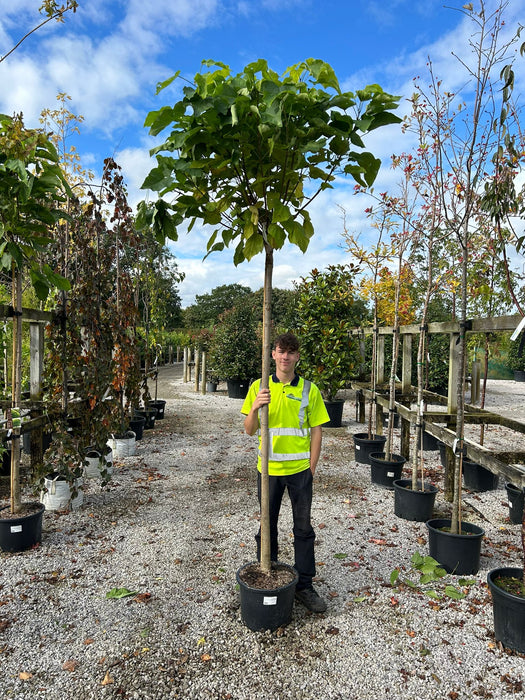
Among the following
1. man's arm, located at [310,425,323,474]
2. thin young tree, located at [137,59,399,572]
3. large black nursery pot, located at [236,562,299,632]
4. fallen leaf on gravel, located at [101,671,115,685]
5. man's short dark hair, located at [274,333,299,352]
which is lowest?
fallen leaf on gravel, located at [101,671,115,685]

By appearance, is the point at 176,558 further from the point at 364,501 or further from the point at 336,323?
the point at 336,323

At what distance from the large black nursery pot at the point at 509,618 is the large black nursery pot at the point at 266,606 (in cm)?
110

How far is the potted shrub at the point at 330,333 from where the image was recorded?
8570 mm

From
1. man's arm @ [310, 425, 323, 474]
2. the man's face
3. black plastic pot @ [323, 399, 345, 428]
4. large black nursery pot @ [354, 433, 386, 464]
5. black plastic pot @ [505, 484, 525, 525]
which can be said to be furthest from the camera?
black plastic pot @ [323, 399, 345, 428]

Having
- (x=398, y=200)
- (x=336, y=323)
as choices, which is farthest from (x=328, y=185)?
(x=336, y=323)

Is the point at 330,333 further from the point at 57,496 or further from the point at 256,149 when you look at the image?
the point at 256,149

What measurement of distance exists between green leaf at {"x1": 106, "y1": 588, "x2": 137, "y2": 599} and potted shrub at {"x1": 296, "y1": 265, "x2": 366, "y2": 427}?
5924 mm

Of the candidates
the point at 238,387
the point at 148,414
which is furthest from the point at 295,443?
the point at 238,387

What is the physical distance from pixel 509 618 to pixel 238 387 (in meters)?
10.7

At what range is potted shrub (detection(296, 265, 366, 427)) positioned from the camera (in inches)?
337

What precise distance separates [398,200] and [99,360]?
11.5 feet

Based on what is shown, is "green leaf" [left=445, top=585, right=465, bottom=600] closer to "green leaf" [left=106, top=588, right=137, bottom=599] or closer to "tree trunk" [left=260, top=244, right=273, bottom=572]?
"tree trunk" [left=260, top=244, right=273, bottom=572]

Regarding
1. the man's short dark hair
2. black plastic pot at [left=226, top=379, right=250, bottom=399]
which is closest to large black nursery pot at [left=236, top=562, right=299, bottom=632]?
the man's short dark hair

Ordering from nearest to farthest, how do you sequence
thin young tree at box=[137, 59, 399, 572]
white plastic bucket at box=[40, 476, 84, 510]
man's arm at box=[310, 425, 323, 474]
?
thin young tree at box=[137, 59, 399, 572] < man's arm at box=[310, 425, 323, 474] < white plastic bucket at box=[40, 476, 84, 510]
